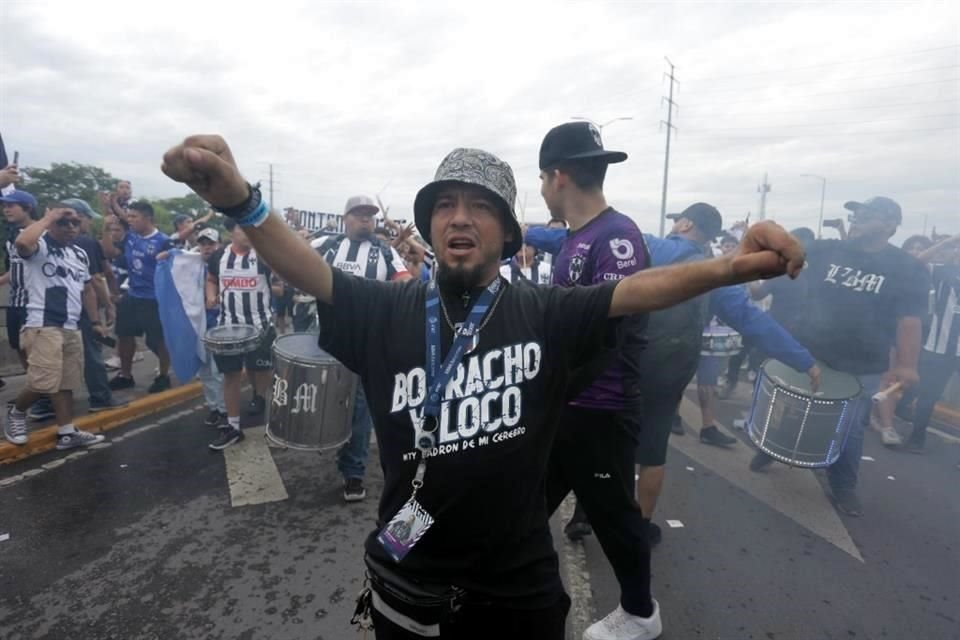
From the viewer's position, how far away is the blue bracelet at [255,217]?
1343 millimetres

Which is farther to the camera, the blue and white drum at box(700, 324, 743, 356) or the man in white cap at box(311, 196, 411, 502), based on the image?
the blue and white drum at box(700, 324, 743, 356)

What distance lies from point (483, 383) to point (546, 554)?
575 millimetres

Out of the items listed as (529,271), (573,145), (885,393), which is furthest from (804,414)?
(529,271)

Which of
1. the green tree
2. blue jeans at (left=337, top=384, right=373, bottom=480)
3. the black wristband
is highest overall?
the green tree

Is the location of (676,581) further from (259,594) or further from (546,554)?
(259,594)

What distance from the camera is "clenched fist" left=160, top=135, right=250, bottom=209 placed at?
1193 millimetres

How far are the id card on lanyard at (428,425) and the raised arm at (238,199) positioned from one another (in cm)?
35

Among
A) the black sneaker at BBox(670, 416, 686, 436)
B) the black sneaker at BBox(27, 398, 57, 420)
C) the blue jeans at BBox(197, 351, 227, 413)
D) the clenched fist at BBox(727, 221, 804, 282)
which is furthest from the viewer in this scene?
the black sneaker at BBox(670, 416, 686, 436)

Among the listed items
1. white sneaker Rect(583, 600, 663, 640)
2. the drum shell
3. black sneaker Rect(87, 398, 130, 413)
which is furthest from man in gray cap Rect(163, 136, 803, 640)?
black sneaker Rect(87, 398, 130, 413)

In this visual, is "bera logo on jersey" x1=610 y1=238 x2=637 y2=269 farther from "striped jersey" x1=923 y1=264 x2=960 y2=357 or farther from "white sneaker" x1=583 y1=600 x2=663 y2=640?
"striped jersey" x1=923 y1=264 x2=960 y2=357

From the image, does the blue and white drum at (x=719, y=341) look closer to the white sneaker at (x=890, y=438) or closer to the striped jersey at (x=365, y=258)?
the white sneaker at (x=890, y=438)

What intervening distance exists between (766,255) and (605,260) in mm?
1268

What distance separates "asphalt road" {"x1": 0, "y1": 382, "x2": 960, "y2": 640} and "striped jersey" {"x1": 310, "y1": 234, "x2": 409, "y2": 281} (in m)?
1.76

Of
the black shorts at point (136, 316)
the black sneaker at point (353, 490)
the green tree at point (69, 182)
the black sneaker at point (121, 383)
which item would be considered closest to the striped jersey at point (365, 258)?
the black sneaker at point (353, 490)
